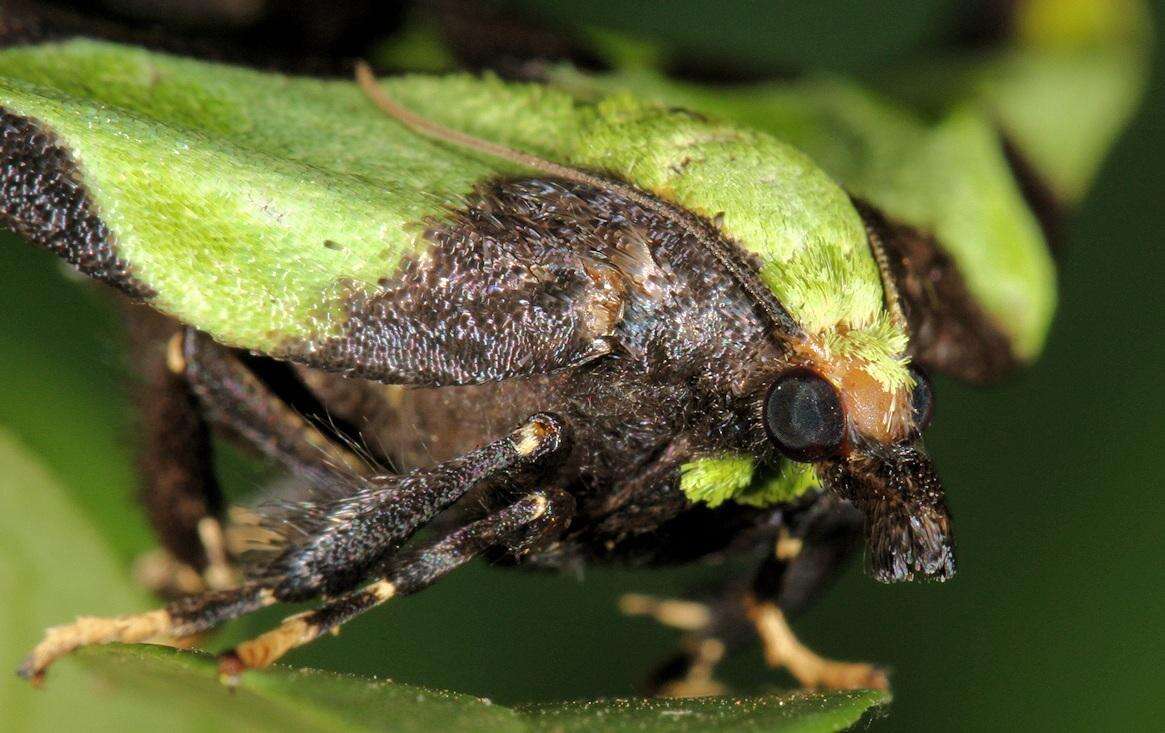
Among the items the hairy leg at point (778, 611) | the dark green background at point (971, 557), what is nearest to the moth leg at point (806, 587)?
the hairy leg at point (778, 611)

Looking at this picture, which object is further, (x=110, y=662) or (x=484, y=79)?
(x=484, y=79)

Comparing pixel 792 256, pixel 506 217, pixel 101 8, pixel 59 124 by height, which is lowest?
pixel 792 256

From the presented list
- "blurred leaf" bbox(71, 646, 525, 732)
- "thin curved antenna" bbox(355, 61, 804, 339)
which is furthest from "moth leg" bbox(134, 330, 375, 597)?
"blurred leaf" bbox(71, 646, 525, 732)

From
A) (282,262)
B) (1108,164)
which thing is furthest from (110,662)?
(1108,164)

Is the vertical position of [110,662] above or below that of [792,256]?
below

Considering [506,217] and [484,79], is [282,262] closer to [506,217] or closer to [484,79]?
[506,217]

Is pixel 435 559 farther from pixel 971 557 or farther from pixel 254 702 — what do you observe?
pixel 971 557

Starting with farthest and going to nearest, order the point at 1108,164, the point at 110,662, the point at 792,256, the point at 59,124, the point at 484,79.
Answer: the point at 1108,164
the point at 484,79
the point at 792,256
the point at 59,124
the point at 110,662

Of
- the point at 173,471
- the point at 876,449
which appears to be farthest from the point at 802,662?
the point at 173,471
